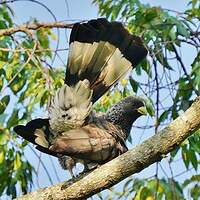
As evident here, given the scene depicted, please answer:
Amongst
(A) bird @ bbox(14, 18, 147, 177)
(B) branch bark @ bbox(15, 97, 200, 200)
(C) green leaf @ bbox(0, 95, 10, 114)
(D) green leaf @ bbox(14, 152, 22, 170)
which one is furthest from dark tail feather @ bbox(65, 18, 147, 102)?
(B) branch bark @ bbox(15, 97, 200, 200)

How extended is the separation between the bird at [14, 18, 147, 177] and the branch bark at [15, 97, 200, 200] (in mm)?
497

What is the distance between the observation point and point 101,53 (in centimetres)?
343

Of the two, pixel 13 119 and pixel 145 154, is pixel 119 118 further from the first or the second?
pixel 145 154

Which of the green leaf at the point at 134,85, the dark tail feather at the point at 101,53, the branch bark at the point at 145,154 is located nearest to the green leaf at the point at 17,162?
the dark tail feather at the point at 101,53

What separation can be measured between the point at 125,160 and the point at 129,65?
901 millimetres

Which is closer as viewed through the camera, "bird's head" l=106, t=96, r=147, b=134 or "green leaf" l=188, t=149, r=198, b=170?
"green leaf" l=188, t=149, r=198, b=170

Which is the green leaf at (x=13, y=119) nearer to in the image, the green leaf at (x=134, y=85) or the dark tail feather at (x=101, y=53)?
the dark tail feather at (x=101, y=53)

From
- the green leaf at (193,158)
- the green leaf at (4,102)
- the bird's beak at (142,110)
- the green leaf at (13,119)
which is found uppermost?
the green leaf at (4,102)

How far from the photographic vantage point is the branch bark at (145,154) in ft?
8.75

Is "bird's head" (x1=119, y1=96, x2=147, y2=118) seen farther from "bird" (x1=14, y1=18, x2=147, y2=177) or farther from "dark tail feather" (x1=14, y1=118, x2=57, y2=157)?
"dark tail feather" (x1=14, y1=118, x2=57, y2=157)

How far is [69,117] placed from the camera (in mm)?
3486

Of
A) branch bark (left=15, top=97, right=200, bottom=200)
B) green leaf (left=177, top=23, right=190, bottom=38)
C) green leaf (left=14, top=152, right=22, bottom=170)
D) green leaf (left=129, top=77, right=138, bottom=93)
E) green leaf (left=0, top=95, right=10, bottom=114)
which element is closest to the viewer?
branch bark (left=15, top=97, right=200, bottom=200)

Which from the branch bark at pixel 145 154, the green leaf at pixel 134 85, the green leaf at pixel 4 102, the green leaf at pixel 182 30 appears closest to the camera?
the branch bark at pixel 145 154

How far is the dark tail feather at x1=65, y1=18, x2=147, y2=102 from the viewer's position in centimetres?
338
